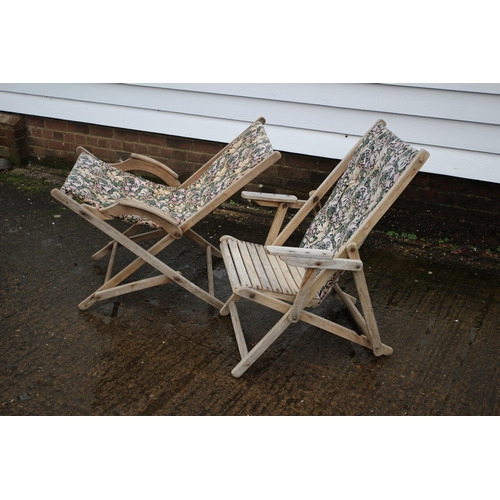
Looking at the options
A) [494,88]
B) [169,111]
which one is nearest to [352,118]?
[494,88]

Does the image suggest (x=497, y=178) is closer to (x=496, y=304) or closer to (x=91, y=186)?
(x=496, y=304)

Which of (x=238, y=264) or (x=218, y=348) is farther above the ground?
(x=238, y=264)

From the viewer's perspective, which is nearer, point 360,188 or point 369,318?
point 369,318

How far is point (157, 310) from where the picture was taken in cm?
363

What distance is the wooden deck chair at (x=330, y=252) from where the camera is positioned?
2.82m

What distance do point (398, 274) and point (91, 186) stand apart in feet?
7.18

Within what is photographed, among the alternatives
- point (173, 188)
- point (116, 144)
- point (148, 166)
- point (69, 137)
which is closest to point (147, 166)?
point (148, 166)

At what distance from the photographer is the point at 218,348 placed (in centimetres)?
329

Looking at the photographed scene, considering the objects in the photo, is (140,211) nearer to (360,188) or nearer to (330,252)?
(330,252)

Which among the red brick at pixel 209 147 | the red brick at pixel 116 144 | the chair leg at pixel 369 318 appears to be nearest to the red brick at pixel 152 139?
the red brick at pixel 116 144

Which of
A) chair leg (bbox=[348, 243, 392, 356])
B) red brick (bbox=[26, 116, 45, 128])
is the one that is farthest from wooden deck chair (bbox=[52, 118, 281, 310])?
red brick (bbox=[26, 116, 45, 128])

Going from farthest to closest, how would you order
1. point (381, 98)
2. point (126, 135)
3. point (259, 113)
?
point (126, 135) < point (259, 113) < point (381, 98)

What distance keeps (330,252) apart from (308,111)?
7.42ft

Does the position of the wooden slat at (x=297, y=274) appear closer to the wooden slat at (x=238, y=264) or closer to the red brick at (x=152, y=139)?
the wooden slat at (x=238, y=264)
